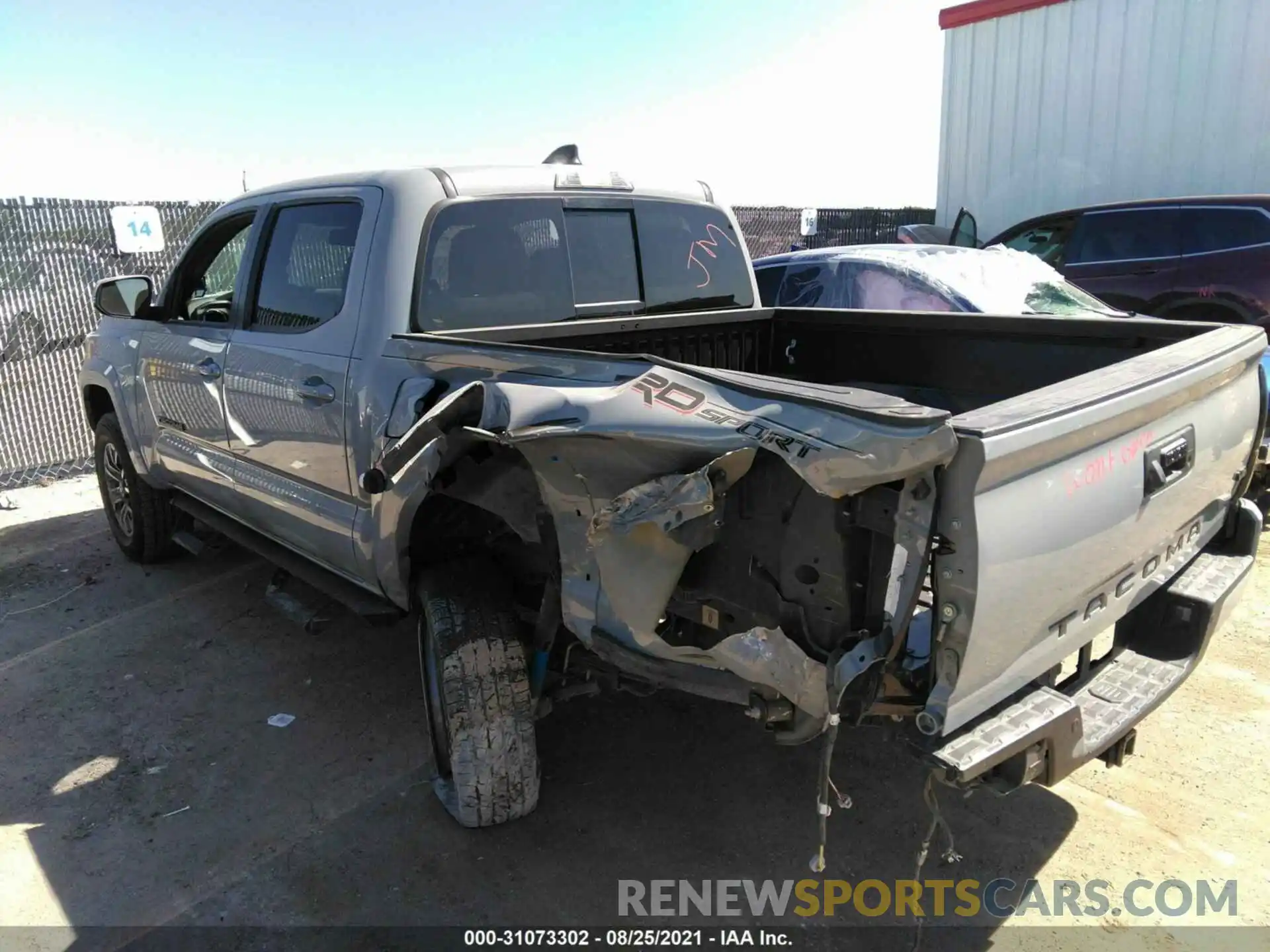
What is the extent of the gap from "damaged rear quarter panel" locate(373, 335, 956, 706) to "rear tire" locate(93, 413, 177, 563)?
11.8ft

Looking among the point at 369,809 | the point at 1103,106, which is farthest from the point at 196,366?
the point at 1103,106

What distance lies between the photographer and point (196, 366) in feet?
14.1

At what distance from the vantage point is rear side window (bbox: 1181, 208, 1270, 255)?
8.26 meters

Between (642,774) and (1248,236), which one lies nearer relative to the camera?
(642,774)

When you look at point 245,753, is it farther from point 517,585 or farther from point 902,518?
point 902,518

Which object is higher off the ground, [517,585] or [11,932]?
[517,585]

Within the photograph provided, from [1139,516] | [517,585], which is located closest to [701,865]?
[517,585]

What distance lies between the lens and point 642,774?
343cm

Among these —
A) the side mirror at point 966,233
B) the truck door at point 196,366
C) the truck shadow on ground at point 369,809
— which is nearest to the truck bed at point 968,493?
the truck shadow on ground at point 369,809

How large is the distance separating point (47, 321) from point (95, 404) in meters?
3.01

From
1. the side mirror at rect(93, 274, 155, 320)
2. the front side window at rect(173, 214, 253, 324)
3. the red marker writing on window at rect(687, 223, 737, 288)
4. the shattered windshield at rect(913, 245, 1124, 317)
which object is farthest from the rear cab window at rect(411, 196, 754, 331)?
the shattered windshield at rect(913, 245, 1124, 317)

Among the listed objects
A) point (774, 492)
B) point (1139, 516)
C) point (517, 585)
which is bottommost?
point (517, 585)

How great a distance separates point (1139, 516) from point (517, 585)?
201cm

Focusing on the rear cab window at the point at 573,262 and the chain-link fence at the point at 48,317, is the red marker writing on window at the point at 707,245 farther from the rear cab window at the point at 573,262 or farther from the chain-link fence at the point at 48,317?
the chain-link fence at the point at 48,317
